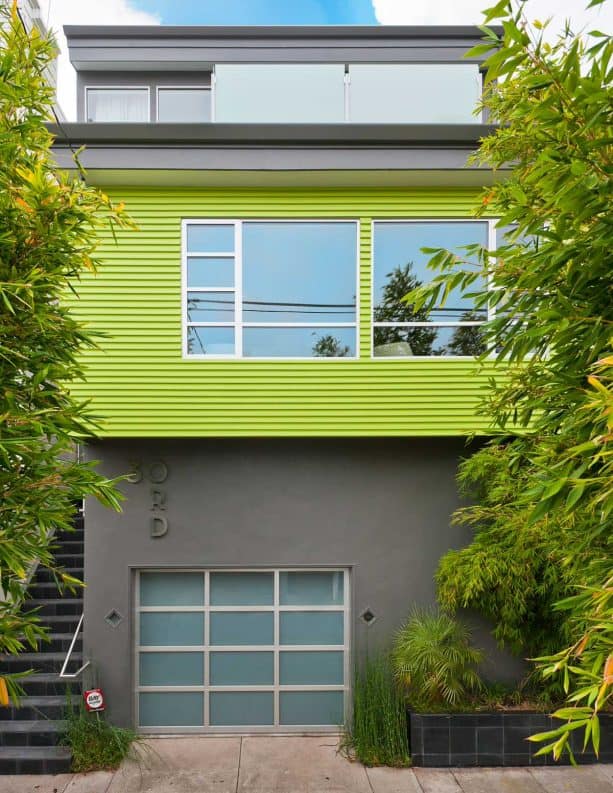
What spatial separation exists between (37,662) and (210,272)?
15.6 ft

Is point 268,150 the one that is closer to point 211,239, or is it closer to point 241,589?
point 211,239

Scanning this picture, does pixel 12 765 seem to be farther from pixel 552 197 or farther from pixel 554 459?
pixel 552 197

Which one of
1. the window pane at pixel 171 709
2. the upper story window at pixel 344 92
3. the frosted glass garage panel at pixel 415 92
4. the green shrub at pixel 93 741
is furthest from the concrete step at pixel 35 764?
the frosted glass garage panel at pixel 415 92

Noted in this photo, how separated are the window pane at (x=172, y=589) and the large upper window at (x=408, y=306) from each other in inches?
128

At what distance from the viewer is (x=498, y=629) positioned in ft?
19.0

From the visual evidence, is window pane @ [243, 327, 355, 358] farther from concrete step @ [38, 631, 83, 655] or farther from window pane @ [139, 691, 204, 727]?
concrete step @ [38, 631, 83, 655]

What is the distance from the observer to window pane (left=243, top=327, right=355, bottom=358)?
20.2 ft

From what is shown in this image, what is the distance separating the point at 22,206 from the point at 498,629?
5583mm

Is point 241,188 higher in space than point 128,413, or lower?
higher

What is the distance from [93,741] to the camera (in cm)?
557

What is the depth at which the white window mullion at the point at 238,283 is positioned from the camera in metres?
6.09

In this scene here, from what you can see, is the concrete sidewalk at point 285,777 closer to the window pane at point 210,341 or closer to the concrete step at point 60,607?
the concrete step at point 60,607


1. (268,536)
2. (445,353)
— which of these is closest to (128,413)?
(268,536)

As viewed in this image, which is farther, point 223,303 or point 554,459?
point 223,303
